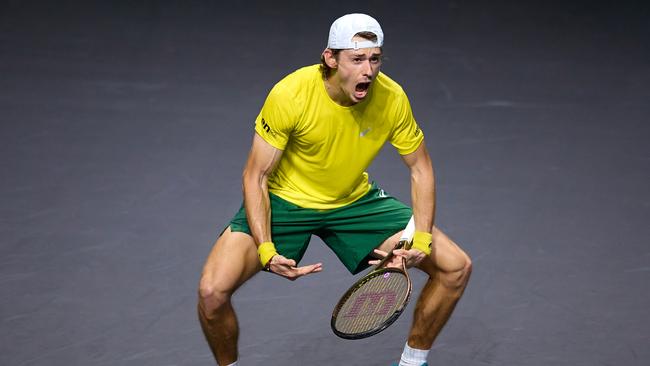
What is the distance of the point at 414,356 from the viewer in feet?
15.8

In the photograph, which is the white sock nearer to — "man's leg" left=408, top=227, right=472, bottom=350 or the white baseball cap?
"man's leg" left=408, top=227, right=472, bottom=350

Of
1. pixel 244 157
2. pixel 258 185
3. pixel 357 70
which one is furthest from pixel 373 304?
pixel 244 157

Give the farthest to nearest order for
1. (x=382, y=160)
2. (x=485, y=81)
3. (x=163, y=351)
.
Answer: (x=485, y=81), (x=382, y=160), (x=163, y=351)

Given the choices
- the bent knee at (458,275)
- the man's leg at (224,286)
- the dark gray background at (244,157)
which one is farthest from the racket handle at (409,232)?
the dark gray background at (244,157)

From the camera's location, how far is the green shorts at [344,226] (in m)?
4.72

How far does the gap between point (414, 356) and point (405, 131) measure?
98 centimetres

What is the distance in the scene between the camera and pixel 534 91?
8.42 m

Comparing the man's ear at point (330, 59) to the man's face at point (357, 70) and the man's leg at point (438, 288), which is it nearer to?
the man's face at point (357, 70)

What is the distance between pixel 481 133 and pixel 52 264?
10.5 feet

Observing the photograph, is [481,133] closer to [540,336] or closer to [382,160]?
[382,160]

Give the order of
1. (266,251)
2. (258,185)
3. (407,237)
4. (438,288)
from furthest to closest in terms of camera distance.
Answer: (438,288) → (407,237) → (258,185) → (266,251)

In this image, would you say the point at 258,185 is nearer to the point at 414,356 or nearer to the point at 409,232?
the point at 409,232

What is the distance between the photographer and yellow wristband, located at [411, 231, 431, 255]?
4586 millimetres

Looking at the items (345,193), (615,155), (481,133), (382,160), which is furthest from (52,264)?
(615,155)
